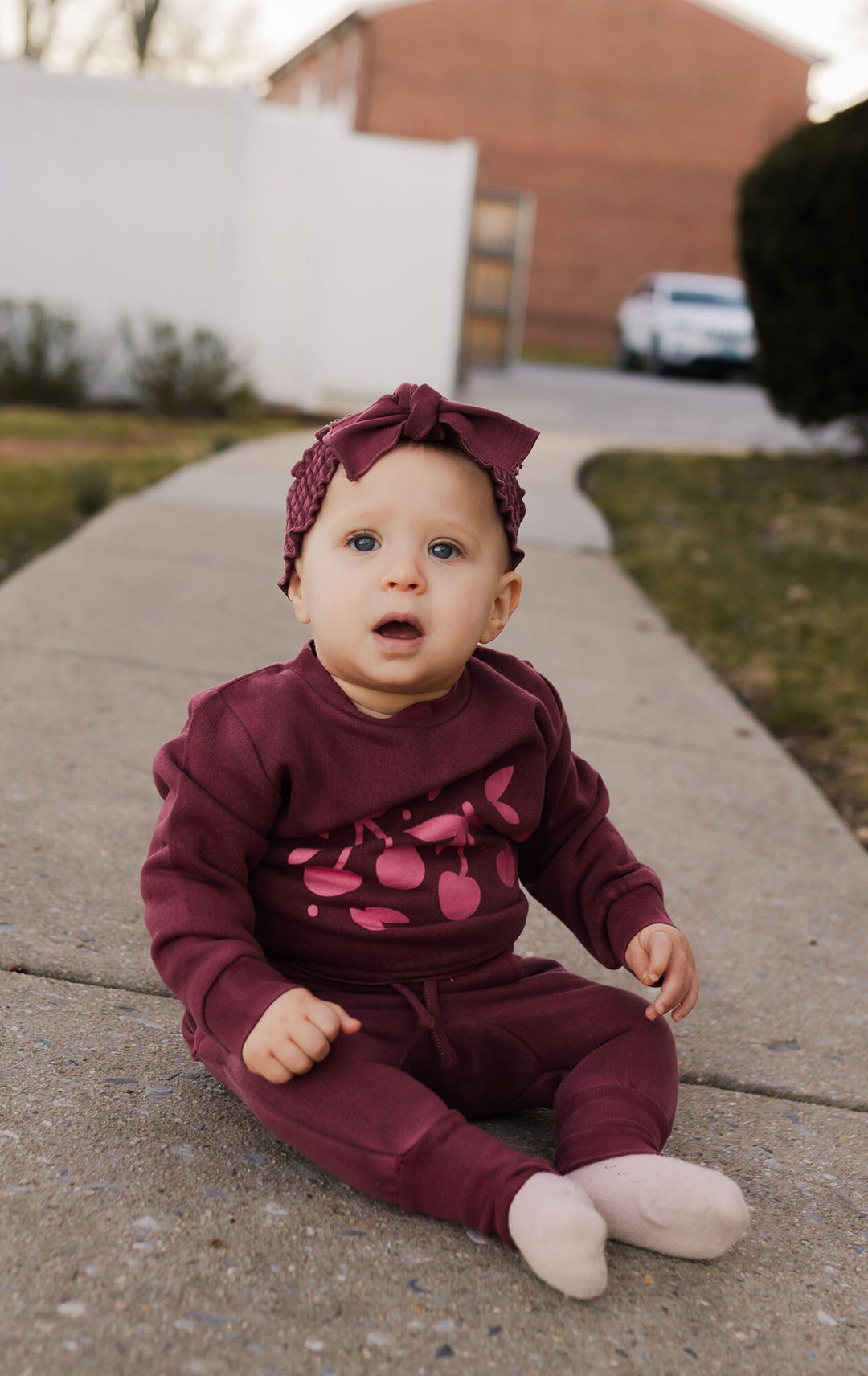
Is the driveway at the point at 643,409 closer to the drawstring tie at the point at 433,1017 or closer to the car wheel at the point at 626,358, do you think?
the car wheel at the point at 626,358

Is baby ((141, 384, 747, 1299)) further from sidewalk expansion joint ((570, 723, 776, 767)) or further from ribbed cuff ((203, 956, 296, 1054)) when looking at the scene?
sidewalk expansion joint ((570, 723, 776, 767))

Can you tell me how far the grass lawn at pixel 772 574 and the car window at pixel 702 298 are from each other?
45.1 ft

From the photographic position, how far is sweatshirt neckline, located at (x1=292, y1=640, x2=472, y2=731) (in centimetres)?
185

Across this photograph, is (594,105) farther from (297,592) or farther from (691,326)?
(297,592)

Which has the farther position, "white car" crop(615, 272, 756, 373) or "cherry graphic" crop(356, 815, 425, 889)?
"white car" crop(615, 272, 756, 373)

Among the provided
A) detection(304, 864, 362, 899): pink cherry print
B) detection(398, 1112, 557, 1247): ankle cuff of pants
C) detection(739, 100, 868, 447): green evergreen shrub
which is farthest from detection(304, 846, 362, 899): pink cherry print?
detection(739, 100, 868, 447): green evergreen shrub

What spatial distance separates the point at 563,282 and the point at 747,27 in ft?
22.1

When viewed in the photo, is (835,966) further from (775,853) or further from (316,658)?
(316,658)

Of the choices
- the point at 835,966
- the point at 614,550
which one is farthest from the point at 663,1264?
the point at 614,550

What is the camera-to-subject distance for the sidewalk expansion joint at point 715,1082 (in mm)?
2100

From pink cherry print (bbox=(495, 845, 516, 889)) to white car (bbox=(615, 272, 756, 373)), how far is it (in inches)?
802

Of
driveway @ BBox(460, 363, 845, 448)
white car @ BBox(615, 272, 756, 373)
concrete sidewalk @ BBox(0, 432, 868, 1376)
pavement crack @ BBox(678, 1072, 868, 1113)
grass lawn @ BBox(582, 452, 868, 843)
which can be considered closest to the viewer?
concrete sidewalk @ BBox(0, 432, 868, 1376)

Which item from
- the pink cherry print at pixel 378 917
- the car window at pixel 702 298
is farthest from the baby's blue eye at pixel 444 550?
the car window at pixel 702 298

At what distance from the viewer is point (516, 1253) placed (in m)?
1.58
